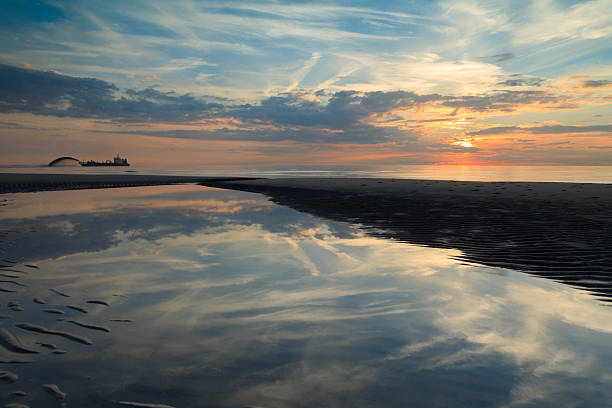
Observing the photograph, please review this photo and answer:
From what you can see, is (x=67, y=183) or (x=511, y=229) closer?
(x=511, y=229)

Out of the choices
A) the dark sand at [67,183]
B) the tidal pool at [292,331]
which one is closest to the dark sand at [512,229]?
the tidal pool at [292,331]

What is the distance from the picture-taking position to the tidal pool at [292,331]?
151 inches

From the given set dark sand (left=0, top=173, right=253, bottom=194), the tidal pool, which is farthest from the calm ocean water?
the tidal pool

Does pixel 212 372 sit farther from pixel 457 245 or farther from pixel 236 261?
pixel 457 245

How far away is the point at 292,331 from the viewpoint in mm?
5348

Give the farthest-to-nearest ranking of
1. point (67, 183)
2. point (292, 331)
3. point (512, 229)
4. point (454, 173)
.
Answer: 1. point (454, 173)
2. point (67, 183)
3. point (512, 229)
4. point (292, 331)

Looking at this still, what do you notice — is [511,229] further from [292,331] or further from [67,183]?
[67,183]

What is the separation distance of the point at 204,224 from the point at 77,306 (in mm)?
9057

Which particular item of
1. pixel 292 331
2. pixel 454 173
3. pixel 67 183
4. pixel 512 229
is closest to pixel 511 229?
pixel 512 229

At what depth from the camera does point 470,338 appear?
5172 millimetres

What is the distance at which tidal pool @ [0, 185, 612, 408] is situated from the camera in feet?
12.6

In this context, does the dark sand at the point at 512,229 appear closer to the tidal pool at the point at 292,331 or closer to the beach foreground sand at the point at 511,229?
the beach foreground sand at the point at 511,229

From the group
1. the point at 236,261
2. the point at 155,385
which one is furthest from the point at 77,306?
the point at 236,261

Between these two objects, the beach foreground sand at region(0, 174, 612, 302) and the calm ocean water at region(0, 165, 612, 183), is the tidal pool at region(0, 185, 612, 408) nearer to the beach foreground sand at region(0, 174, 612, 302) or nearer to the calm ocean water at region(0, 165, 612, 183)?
the beach foreground sand at region(0, 174, 612, 302)
